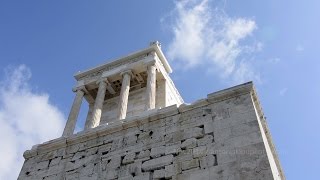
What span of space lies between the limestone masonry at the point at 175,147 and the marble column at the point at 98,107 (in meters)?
0.19

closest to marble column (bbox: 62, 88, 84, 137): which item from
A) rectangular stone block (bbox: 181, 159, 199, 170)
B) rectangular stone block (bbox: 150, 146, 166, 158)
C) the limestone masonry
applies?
the limestone masonry

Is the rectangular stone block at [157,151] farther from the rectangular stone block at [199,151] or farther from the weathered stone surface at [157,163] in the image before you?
the rectangular stone block at [199,151]

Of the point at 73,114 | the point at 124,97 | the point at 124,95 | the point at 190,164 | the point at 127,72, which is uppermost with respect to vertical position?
the point at 127,72

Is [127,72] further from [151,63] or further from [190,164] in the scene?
[190,164]

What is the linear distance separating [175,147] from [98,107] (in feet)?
15.0

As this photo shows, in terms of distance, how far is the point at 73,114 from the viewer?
11.7m

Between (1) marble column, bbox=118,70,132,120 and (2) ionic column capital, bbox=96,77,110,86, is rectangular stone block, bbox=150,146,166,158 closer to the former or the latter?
(1) marble column, bbox=118,70,132,120

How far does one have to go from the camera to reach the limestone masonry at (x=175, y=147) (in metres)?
6.85

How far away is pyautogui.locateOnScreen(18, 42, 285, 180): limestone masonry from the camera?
22.5 ft

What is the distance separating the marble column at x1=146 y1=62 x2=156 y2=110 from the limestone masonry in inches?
2.7

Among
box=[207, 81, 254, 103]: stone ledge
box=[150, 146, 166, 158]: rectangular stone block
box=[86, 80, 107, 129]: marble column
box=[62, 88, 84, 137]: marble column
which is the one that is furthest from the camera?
box=[86, 80, 107, 129]: marble column

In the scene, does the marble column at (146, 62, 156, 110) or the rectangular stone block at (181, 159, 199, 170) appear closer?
the rectangular stone block at (181, 159, 199, 170)

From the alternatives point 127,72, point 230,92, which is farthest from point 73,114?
point 230,92

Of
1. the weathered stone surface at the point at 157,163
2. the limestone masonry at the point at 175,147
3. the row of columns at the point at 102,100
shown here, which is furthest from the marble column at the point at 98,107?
the weathered stone surface at the point at 157,163
